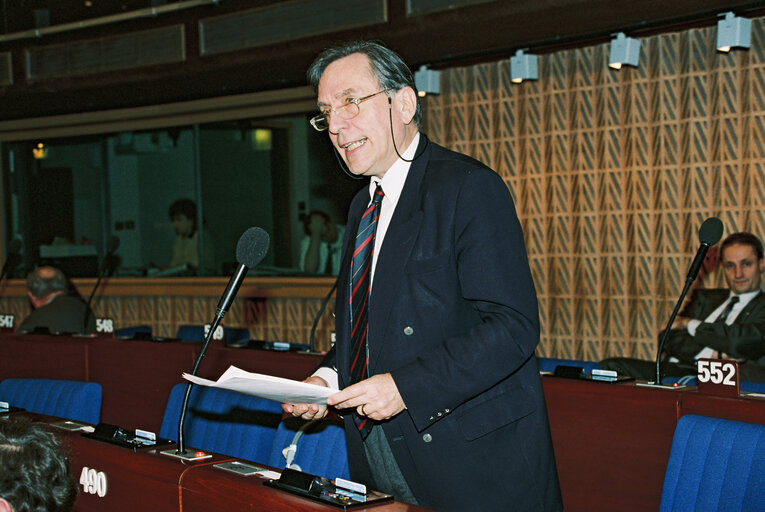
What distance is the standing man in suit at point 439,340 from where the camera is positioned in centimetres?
162

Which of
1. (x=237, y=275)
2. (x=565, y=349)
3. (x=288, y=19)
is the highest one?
(x=288, y=19)

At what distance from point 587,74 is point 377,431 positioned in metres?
4.94

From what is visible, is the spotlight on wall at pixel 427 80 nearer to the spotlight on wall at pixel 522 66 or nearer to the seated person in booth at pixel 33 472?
the spotlight on wall at pixel 522 66

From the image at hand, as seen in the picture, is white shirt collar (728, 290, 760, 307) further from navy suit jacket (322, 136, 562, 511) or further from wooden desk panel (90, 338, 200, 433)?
navy suit jacket (322, 136, 562, 511)

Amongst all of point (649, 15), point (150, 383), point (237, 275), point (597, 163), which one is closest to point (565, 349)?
point (597, 163)

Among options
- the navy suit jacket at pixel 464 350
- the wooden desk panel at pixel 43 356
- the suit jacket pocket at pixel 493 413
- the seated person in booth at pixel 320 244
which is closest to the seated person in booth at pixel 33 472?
the navy suit jacket at pixel 464 350

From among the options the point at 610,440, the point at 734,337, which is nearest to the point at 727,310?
the point at 734,337

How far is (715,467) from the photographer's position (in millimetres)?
2014

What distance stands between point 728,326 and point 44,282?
14.3 ft

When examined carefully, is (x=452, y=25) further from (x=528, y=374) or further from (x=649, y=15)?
(x=528, y=374)

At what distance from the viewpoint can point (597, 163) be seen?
6137 millimetres

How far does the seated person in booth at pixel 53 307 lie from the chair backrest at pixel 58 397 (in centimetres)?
184

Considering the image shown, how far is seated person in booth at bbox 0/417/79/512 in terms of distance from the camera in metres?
1.17

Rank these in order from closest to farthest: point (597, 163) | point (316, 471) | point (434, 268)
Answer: point (434, 268)
point (316, 471)
point (597, 163)
